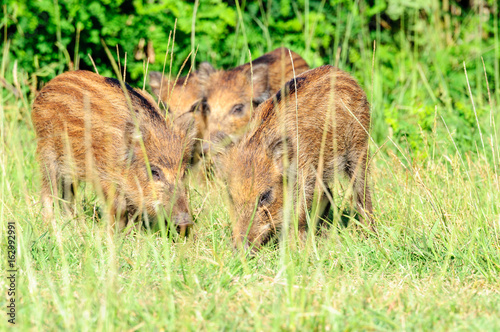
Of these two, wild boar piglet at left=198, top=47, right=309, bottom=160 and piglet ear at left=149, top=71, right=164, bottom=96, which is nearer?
wild boar piglet at left=198, top=47, right=309, bottom=160

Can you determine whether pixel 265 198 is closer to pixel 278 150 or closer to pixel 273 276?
pixel 278 150

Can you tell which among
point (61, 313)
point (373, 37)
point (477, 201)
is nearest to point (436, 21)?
point (373, 37)

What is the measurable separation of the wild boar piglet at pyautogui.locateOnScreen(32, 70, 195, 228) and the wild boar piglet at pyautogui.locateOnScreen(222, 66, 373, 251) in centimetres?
51

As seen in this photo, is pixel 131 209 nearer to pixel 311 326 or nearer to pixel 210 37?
pixel 311 326

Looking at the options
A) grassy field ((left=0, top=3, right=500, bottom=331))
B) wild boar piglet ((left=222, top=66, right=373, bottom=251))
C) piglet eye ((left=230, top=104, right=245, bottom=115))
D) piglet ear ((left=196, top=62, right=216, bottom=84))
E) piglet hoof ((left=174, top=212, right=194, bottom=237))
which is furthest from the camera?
piglet ear ((left=196, top=62, right=216, bottom=84))

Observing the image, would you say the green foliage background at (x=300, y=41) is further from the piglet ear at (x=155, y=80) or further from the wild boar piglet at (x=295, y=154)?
the wild boar piglet at (x=295, y=154)

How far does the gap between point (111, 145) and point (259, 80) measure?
259 cm

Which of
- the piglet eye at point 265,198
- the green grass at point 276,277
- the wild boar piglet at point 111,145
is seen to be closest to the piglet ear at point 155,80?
the wild boar piglet at point 111,145

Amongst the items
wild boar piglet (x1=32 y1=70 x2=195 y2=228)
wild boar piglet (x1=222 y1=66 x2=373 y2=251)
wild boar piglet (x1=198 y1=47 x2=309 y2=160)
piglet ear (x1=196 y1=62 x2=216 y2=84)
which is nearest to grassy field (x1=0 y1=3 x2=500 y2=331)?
wild boar piglet (x1=222 y1=66 x2=373 y2=251)

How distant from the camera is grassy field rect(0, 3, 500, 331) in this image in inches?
101

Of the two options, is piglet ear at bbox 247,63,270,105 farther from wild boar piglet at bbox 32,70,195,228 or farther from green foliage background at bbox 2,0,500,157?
wild boar piglet at bbox 32,70,195,228

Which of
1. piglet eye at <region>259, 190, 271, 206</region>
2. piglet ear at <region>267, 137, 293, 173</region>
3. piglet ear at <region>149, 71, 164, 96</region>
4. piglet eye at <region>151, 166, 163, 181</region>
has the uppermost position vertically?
piglet ear at <region>149, 71, 164, 96</region>

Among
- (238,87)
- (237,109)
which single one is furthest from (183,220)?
(238,87)

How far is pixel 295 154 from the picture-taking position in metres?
4.13
